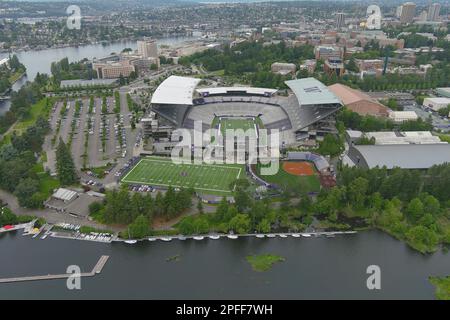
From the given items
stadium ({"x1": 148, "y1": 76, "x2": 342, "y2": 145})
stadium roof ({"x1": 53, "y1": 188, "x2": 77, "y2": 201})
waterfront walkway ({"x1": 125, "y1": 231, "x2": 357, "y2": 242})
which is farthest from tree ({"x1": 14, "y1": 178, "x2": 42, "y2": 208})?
stadium ({"x1": 148, "y1": 76, "x2": 342, "y2": 145})

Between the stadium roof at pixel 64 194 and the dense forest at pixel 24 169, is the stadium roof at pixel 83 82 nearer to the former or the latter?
the dense forest at pixel 24 169

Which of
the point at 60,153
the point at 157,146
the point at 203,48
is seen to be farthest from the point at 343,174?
the point at 203,48

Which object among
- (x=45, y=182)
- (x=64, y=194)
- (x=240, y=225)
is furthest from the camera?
(x=45, y=182)

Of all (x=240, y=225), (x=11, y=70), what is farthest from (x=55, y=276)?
(x=11, y=70)

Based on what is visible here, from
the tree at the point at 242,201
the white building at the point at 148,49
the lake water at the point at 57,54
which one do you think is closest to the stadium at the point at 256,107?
the tree at the point at 242,201

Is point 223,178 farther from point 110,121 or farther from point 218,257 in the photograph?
point 110,121

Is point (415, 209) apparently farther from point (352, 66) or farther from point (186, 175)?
point (352, 66)
